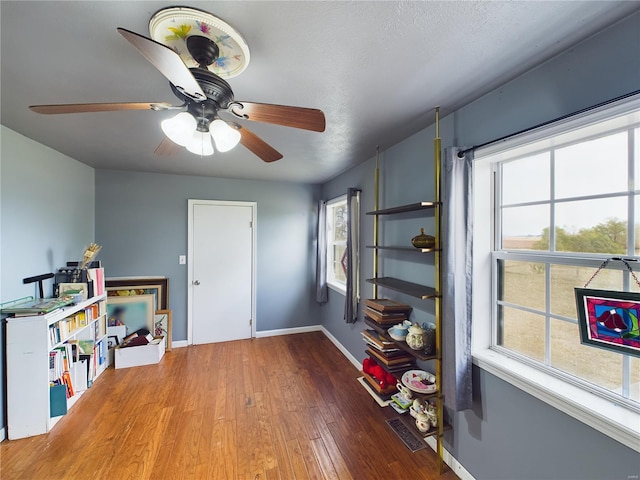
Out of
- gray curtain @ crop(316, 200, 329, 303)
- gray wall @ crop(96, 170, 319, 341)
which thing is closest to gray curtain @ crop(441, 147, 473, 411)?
gray curtain @ crop(316, 200, 329, 303)

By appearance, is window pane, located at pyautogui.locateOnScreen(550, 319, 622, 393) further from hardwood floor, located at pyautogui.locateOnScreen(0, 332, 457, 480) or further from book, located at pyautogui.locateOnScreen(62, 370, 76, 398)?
book, located at pyautogui.locateOnScreen(62, 370, 76, 398)

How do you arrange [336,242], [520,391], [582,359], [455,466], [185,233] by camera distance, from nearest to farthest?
[582,359], [520,391], [455,466], [185,233], [336,242]

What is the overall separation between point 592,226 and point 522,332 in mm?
670

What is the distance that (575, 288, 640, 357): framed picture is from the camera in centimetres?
97

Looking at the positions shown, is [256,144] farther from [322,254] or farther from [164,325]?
[164,325]

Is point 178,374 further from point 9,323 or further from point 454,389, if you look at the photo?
point 454,389

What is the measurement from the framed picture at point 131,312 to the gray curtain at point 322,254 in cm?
219

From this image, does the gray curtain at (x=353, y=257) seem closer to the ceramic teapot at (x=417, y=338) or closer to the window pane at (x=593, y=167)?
the ceramic teapot at (x=417, y=338)

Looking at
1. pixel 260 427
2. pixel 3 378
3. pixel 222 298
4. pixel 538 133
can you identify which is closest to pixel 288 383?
pixel 260 427

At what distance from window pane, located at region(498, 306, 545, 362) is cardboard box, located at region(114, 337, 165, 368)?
11.2 ft

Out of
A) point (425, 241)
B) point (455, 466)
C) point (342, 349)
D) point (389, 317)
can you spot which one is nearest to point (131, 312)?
point (342, 349)

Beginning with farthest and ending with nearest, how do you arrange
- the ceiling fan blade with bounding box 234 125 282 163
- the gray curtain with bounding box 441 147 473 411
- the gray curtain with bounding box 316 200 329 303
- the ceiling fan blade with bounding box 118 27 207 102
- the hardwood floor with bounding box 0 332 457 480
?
the gray curtain with bounding box 316 200 329 303
the hardwood floor with bounding box 0 332 457 480
the gray curtain with bounding box 441 147 473 411
the ceiling fan blade with bounding box 234 125 282 163
the ceiling fan blade with bounding box 118 27 207 102

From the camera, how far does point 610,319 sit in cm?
102

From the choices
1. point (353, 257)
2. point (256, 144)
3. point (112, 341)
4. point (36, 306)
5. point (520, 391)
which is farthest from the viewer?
point (112, 341)
